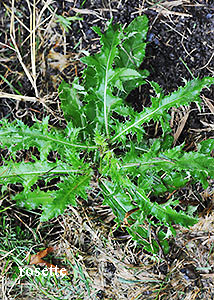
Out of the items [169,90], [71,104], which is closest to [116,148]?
[71,104]

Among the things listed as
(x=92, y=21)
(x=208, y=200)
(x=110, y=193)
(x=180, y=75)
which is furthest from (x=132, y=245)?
(x=92, y=21)

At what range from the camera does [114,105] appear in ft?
6.80

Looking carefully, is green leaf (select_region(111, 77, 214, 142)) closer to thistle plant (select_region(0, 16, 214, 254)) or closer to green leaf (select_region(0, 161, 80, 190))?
thistle plant (select_region(0, 16, 214, 254))

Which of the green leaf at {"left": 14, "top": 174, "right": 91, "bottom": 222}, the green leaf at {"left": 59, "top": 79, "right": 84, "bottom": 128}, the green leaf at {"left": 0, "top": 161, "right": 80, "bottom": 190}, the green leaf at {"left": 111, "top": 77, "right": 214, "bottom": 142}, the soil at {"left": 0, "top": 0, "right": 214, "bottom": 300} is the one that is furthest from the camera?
the soil at {"left": 0, "top": 0, "right": 214, "bottom": 300}

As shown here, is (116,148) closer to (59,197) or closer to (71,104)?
(71,104)

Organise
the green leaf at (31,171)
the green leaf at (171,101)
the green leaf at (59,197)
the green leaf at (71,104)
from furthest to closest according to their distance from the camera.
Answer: the green leaf at (71,104)
the green leaf at (31,171)
the green leaf at (171,101)
the green leaf at (59,197)

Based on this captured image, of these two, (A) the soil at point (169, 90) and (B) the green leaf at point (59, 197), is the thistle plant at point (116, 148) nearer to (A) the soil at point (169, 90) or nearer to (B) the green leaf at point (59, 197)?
(B) the green leaf at point (59, 197)

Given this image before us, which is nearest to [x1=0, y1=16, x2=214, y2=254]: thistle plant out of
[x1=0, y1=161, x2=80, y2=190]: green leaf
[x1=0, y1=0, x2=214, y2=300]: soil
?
[x1=0, y1=161, x2=80, y2=190]: green leaf

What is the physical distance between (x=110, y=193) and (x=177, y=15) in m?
1.37

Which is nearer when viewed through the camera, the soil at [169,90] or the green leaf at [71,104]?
the green leaf at [71,104]

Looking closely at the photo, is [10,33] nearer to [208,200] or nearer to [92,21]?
[92,21]

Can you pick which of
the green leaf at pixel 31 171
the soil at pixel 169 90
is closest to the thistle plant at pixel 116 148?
the green leaf at pixel 31 171

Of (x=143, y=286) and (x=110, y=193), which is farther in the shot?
(x=143, y=286)

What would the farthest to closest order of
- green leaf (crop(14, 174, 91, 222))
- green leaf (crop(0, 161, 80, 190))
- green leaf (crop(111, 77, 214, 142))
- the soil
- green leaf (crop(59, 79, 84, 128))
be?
the soil
green leaf (crop(59, 79, 84, 128))
green leaf (crop(0, 161, 80, 190))
green leaf (crop(111, 77, 214, 142))
green leaf (crop(14, 174, 91, 222))
